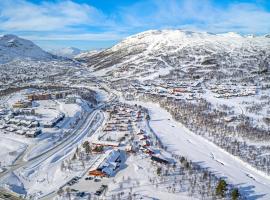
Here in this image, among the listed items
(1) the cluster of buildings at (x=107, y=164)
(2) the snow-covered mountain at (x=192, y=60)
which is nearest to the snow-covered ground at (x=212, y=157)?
(1) the cluster of buildings at (x=107, y=164)

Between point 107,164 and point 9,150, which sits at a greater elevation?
point 107,164

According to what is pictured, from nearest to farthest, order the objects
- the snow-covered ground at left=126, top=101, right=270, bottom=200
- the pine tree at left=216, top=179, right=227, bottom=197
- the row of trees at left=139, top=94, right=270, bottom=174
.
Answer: the pine tree at left=216, top=179, right=227, bottom=197, the snow-covered ground at left=126, top=101, right=270, bottom=200, the row of trees at left=139, top=94, right=270, bottom=174

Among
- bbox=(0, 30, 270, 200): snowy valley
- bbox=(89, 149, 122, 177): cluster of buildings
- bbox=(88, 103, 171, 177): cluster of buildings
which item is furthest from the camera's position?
bbox=(88, 103, 171, 177): cluster of buildings

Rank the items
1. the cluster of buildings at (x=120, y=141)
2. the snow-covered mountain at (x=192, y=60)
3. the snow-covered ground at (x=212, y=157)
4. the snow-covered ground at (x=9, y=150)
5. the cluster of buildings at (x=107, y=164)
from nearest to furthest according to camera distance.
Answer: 1. the cluster of buildings at (x=107, y=164)
2. the snow-covered ground at (x=212, y=157)
3. the cluster of buildings at (x=120, y=141)
4. the snow-covered ground at (x=9, y=150)
5. the snow-covered mountain at (x=192, y=60)

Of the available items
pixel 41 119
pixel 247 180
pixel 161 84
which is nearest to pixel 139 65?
pixel 161 84

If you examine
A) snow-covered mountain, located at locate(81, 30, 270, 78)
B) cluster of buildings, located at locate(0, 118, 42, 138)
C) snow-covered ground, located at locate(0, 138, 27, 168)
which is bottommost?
snow-covered ground, located at locate(0, 138, 27, 168)

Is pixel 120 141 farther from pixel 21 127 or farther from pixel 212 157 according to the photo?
pixel 21 127

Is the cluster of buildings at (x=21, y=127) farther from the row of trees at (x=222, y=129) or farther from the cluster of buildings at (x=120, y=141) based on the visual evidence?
the row of trees at (x=222, y=129)

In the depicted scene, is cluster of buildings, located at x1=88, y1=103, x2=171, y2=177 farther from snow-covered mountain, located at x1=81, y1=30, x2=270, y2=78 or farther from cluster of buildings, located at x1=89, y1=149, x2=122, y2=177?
snow-covered mountain, located at x1=81, y1=30, x2=270, y2=78

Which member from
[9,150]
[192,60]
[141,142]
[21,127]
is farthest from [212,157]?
[192,60]

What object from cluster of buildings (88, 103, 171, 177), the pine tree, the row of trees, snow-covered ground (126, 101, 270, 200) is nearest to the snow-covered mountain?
the row of trees
